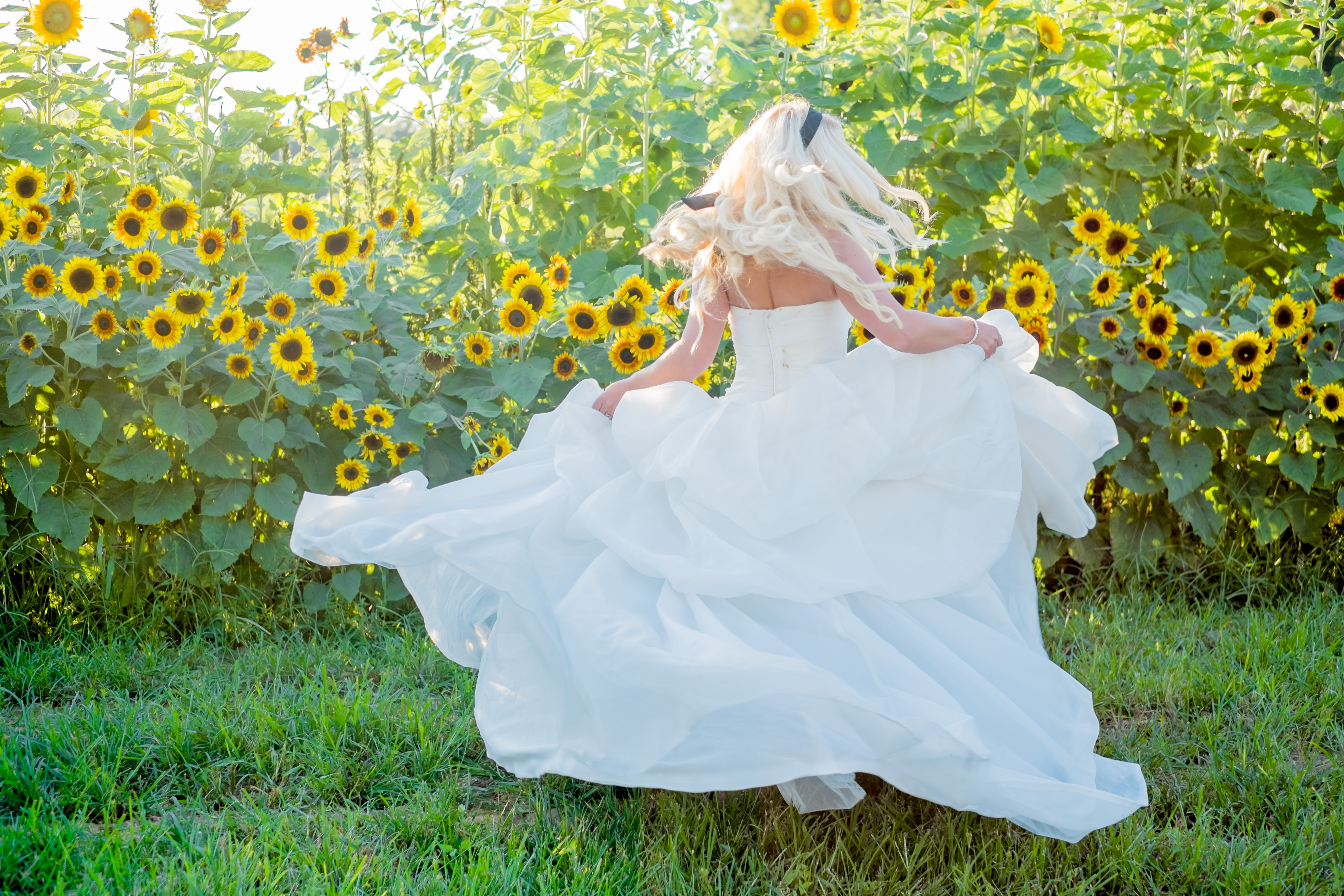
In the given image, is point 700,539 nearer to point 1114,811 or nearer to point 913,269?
point 1114,811

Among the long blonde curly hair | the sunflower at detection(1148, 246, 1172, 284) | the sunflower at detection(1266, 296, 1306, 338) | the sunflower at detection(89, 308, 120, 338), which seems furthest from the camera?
the sunflower at detection(1148, 246, 1172, 284)

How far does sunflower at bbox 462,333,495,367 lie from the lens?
3479 millimetres

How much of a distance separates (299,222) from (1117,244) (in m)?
2.83

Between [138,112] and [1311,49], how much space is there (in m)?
4.23

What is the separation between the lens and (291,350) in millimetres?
3264

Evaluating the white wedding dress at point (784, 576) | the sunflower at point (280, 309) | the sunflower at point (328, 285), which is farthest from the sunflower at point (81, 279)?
the white wedding dress at point (784, 576)

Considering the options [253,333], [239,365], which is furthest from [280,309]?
[239,365]

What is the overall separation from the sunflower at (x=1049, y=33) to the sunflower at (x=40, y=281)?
11.2ft

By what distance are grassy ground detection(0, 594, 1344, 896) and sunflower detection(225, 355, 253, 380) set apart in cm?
90

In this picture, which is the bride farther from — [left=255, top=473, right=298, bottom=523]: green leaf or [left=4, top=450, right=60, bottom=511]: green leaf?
[left=4, top=450, right=60, bottom=511]: green leaf

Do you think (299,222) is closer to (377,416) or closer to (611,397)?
(377,416)

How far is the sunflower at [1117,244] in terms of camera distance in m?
3.65

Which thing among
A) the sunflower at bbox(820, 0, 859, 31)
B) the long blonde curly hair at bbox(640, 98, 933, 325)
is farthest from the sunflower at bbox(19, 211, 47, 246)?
the sunflower at bbox(820, 0, 859, 31)

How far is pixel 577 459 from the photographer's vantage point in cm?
246
